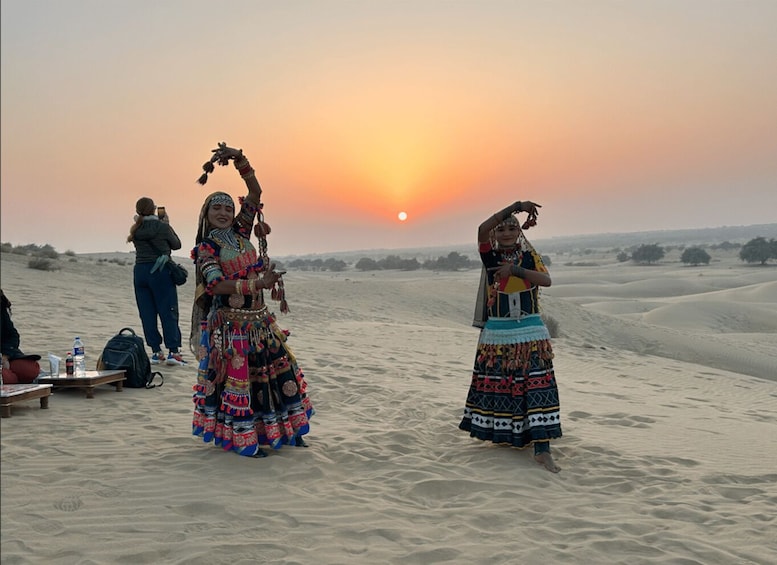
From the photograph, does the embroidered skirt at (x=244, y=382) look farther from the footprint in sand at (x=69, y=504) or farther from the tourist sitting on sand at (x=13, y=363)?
the tourist sitting on sand at (x=13, y=363)

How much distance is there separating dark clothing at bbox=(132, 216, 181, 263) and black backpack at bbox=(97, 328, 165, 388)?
122 centimetres

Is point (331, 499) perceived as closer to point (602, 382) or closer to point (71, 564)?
point (71, 564)

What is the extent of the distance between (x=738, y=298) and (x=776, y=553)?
3220cm

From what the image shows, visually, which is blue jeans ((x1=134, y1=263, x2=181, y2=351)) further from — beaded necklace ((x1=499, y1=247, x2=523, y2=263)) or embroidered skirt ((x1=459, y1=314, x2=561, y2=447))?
beaded necklace ((x1=499, y1=247, x2=523, y2=263))

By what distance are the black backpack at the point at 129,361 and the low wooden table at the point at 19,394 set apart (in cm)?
135

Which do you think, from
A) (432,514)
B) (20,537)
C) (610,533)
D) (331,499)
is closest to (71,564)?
(20,537)

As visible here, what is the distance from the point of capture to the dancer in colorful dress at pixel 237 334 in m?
5.29

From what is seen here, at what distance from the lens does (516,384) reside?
5.90 metres

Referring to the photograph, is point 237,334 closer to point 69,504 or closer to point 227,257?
point 227,257

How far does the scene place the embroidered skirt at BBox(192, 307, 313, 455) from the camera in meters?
5.38

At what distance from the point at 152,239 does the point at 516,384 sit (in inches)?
214

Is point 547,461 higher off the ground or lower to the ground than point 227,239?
lower

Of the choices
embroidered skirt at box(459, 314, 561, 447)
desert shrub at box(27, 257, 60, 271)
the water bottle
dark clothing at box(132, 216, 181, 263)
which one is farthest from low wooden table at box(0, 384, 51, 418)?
desert shrub at box(27, 257, 60, 271)

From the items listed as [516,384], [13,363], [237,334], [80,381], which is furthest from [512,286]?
[13,363]
